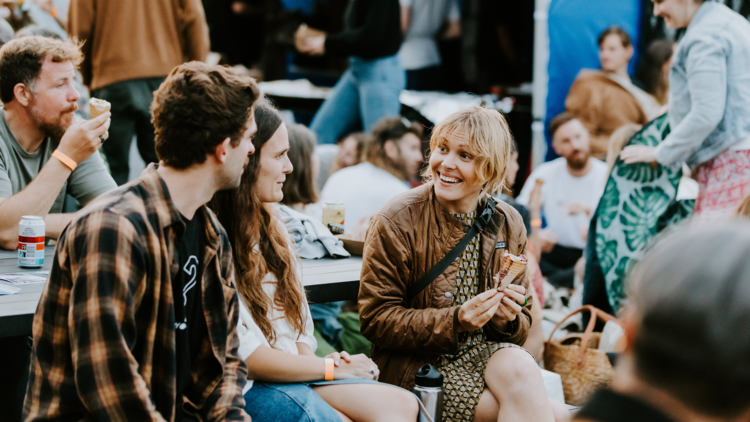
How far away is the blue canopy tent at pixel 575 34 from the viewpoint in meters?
6.15

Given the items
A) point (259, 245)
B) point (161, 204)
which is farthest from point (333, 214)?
point (161, 204)

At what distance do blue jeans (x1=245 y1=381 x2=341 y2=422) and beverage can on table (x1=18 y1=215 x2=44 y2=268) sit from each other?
99 cm

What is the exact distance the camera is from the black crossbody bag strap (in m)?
2.43

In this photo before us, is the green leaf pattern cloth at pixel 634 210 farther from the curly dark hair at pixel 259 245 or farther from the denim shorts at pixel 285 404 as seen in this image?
the denim shorts at pixel 285 404

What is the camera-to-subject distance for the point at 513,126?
7586 mm

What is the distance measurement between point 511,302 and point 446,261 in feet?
0.90

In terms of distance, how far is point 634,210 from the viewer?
3.92 m

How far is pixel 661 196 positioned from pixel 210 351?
3012 millimetres

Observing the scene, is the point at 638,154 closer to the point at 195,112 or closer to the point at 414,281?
the point at 414,281

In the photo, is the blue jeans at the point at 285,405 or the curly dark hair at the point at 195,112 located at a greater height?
the curly dark hair at the point at 195,112

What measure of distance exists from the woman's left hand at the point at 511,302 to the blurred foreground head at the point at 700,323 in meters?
1.48

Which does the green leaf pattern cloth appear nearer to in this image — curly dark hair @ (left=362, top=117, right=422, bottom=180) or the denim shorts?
curly dark hair @ (left=362, top=117, right=422, bottom=180)

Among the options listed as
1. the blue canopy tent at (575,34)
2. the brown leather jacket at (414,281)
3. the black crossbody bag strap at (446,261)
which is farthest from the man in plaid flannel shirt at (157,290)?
the blue canopy tent at (575,34)

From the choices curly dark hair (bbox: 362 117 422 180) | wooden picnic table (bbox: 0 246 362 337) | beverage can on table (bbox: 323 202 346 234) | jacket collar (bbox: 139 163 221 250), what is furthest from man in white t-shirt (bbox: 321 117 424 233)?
jacket collar (bbox: 139 163 221 250)
